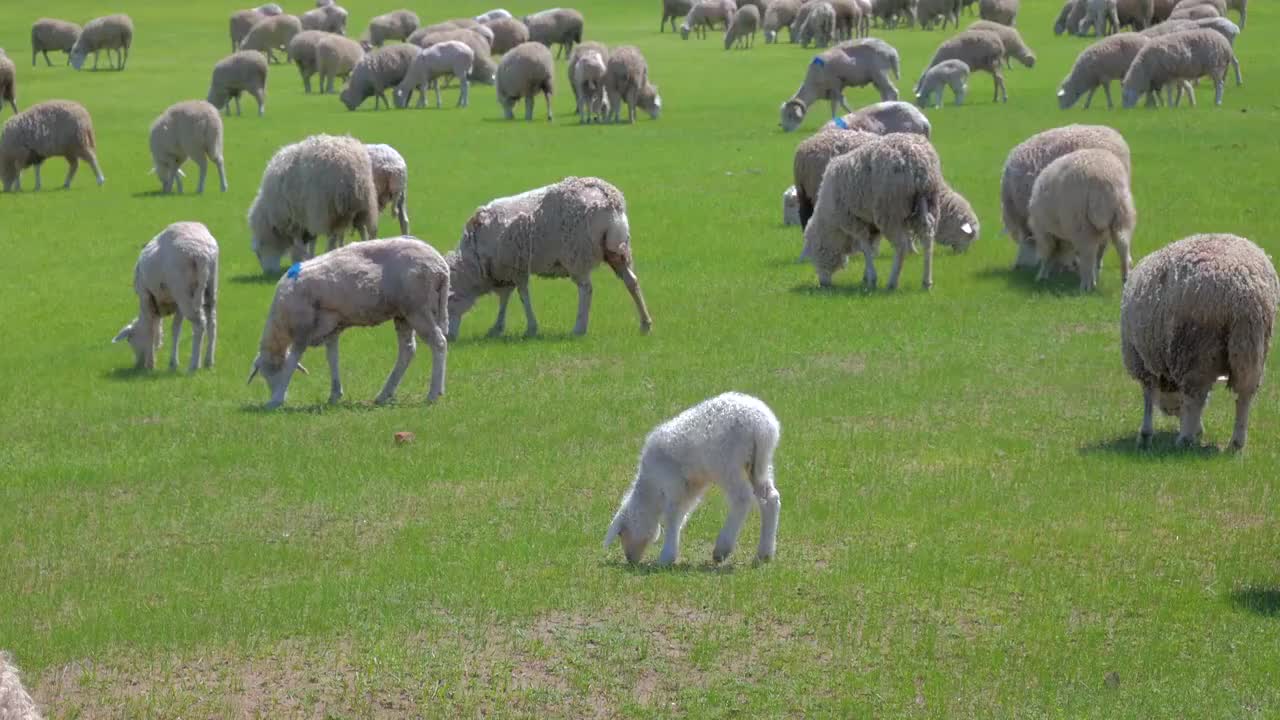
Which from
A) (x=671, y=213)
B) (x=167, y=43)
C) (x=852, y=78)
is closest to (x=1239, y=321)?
(x=671, y=213)

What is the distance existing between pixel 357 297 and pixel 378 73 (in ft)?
105

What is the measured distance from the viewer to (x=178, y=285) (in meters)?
16.4

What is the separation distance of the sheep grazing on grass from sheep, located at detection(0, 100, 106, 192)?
1808cm

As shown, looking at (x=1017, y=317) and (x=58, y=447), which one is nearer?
(x=58, y=447)

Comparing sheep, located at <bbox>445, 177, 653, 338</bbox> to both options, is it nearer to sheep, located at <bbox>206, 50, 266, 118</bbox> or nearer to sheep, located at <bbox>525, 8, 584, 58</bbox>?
sheep, located at <bbox>206, 50, 266, 118</bbox>

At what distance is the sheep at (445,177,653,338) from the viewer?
17.2 meters

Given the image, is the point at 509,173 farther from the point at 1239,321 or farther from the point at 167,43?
the point at 167,43

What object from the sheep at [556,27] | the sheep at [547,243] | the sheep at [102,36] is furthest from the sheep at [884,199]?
the sheep at [102,36]

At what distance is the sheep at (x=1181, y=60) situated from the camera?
34.9 m

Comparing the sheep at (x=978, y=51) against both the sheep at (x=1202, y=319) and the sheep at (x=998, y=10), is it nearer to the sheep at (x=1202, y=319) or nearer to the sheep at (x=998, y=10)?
the sheep at (x=998, y=10)

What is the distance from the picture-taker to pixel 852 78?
37.9m

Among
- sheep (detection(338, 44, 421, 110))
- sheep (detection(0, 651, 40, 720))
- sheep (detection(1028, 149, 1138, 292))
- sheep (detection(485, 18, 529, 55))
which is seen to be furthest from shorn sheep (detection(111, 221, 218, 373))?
sheep (detection(485, 18, 529, 55))

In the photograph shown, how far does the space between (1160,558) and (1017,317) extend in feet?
26.3

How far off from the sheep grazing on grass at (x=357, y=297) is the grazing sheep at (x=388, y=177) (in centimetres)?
825
